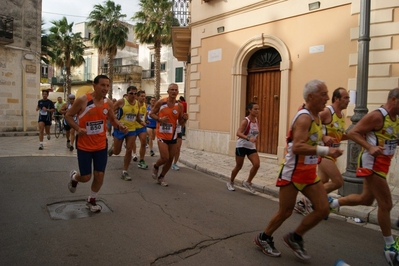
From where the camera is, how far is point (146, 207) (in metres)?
5.42

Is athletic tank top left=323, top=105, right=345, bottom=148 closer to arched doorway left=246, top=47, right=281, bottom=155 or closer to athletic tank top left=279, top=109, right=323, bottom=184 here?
athletic tank top left=279, top=109, right=323, bottom=184

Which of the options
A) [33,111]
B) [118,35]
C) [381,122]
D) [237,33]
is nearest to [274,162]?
[237,33]

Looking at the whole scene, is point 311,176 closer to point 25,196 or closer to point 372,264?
point 372,264

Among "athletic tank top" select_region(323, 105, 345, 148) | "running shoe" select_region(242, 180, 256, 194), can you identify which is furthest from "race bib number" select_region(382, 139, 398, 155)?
"running shoe" select_region(242, 180, 256, 194)

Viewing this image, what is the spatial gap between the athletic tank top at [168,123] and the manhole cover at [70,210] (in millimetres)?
1896

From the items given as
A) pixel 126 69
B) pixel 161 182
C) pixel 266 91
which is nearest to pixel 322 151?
pixel 161 182

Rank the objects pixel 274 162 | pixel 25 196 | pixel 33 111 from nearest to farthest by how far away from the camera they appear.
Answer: pixel 25 196, pixel 274 162, pixel 33 111

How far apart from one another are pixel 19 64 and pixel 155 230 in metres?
17.4

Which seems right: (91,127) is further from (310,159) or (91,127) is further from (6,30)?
(6,30)

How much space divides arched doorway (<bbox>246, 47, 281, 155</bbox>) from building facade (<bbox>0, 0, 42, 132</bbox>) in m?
12.9

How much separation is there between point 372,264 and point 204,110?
9930mm

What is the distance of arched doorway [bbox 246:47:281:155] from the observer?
11.0m

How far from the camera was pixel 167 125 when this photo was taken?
6.89 meters

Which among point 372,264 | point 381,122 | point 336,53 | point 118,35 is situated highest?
point 118,35
